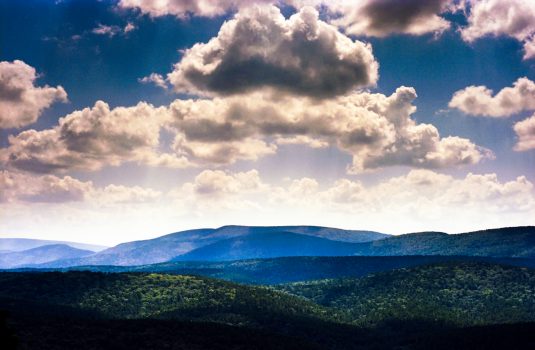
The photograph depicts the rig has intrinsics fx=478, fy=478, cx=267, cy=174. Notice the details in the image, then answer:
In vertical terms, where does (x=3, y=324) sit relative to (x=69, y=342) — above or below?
above

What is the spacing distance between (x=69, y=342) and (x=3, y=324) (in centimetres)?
15164

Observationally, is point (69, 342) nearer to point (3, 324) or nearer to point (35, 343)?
point (35, 343)

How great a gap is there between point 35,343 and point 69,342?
1451 cm

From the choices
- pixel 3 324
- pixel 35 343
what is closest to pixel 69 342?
pixel 35 343

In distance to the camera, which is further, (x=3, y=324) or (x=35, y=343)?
(x=35, y=343)

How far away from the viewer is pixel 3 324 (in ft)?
198

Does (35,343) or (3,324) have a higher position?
(3,324)

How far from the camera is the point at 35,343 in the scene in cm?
18425

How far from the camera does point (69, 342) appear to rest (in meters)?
196

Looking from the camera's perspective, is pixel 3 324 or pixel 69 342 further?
pixel 69 342
